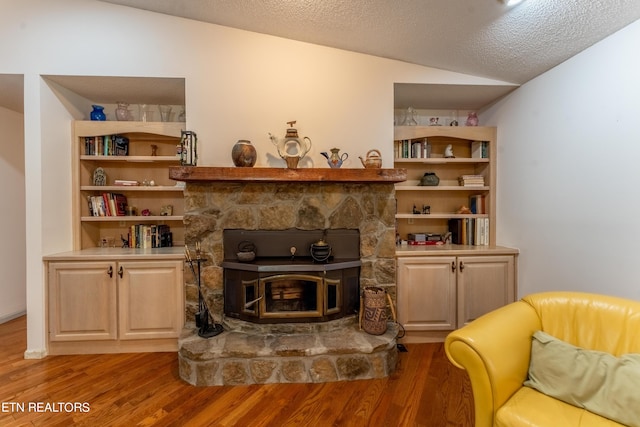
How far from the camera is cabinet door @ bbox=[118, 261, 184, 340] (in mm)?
2447

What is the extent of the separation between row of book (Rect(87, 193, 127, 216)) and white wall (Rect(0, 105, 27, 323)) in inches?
46.6

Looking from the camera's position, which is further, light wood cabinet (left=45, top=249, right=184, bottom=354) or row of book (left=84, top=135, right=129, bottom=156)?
row of book (left=84, top=135, right=129, bottom=156)

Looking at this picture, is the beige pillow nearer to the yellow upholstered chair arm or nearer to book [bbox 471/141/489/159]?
the yellow upholstered chair arm

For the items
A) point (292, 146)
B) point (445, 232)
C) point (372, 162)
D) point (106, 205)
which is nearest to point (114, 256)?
point (106, 205)

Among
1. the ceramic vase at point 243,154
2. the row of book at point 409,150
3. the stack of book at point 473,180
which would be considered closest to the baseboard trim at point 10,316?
the ceramic vase at point 243,154

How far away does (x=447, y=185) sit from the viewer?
10.7ft

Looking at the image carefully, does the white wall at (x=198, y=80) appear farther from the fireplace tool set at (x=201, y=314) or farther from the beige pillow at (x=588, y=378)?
the beige pillow at (x=588, y=378)

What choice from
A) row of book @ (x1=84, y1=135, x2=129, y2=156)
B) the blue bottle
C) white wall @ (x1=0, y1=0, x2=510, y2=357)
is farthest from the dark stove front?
the blue bottle

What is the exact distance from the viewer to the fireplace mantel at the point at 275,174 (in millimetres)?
2242

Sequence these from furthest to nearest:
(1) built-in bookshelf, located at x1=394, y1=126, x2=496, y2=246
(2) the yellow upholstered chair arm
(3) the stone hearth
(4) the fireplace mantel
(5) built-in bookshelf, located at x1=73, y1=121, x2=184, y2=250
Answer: (1) built-in bookshelf, located at x1=394, y1=126, x2=496, y2=246, (5) built-in bookshelf, located at x1=73, y1=121, x2=184, y2=250, (4) the fireplace mantel, (3) the stone hearth, (2) the yellow upholstered chair arm

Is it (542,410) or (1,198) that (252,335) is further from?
(1,198)

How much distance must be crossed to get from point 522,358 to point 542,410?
229 millimetres

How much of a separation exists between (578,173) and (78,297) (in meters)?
4.20

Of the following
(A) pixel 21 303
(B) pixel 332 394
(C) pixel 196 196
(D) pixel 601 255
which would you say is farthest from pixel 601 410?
(A) pixel 21 303
